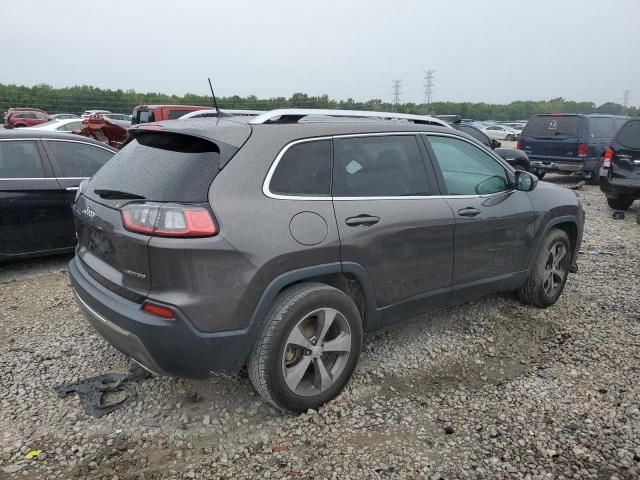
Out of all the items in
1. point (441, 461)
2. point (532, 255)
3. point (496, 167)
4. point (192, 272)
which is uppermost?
point (496, 167)

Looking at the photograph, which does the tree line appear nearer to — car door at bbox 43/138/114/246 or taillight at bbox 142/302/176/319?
car door at bbox 43/138/114/246

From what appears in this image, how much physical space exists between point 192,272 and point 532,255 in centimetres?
300

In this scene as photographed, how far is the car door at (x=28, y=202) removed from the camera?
16.2ft

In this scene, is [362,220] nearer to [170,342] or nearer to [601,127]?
[170,342]

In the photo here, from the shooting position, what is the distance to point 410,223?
3195 millimetres

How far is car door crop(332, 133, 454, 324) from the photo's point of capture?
2.98m

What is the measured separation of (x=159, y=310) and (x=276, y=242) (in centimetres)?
67

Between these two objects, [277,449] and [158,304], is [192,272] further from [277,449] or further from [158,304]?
[277,449]

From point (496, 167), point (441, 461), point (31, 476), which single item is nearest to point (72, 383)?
point (31, 476)

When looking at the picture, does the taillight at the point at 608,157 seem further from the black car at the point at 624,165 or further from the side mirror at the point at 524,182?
the side mirror at the point at 524,182

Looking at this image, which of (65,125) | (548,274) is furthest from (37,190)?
(65,125)

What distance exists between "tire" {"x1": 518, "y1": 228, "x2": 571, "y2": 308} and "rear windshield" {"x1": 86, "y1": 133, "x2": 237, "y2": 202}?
2.98m

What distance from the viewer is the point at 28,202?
16.5 ft

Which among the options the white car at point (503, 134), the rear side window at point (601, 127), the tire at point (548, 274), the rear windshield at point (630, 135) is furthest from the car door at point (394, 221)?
the white car at point (503, 134)
